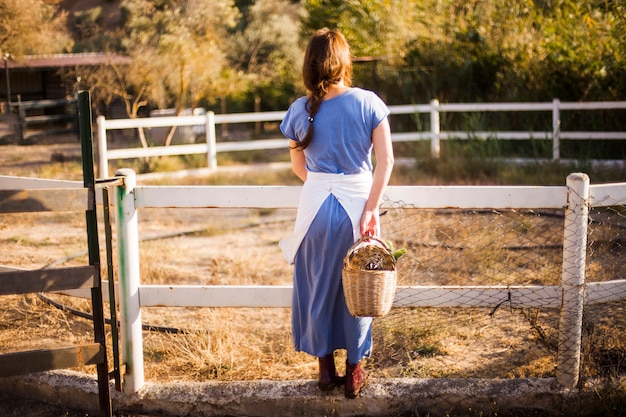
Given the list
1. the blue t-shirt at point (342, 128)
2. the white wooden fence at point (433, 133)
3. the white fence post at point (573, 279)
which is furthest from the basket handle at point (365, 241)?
the white wooden fence at point (433, 133)

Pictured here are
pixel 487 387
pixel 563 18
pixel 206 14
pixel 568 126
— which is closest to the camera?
pixel 487 387

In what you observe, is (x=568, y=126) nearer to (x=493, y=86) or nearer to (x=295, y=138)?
(x=493, y=86)

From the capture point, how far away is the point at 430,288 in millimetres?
3922

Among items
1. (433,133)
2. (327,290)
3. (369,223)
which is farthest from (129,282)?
(433,133)

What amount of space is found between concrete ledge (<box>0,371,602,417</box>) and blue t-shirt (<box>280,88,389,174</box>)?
1.16m

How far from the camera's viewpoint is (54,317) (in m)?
5.30

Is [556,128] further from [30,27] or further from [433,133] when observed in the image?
[30,27]

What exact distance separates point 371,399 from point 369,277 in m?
0.86

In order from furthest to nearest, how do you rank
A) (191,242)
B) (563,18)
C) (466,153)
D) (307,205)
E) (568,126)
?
1. (563,18)
2. (568,126)
3. (466,153)
4. (191,242)
5. (307,205)

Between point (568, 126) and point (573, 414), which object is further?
point (568, 126)

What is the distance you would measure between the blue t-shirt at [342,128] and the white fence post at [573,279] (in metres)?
1.08

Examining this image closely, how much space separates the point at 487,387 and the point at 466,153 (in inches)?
321

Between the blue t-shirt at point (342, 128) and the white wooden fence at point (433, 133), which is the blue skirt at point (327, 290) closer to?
the blue t-shirt at point (342, 128)

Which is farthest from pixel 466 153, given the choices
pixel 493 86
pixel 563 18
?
pixel 563 18
